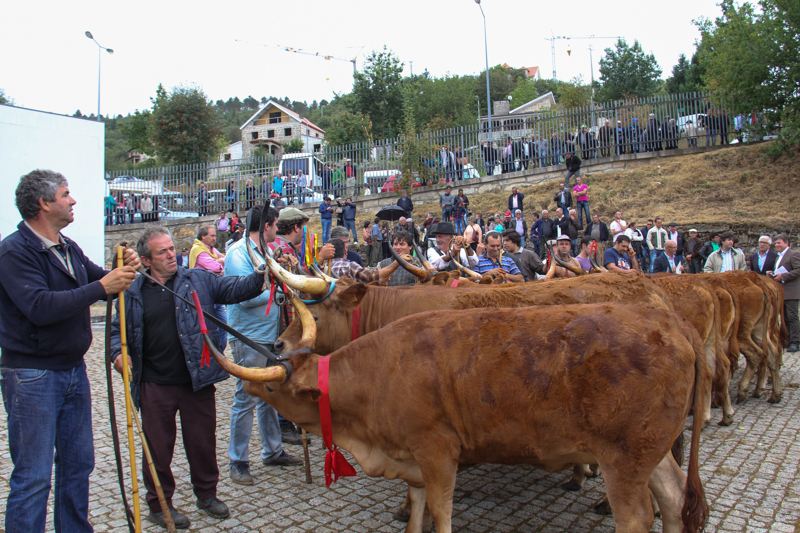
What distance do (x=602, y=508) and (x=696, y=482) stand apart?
1.23 m

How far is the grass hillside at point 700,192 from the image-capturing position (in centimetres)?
1809

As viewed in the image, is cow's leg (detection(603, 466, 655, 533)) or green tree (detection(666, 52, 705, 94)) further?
green tree (detection(666, 52, 705, 94))

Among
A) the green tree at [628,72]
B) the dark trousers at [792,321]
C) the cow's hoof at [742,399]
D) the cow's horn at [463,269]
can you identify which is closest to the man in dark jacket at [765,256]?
the dark trousers at [792,321]

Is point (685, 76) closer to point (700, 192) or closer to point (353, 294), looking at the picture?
point (700, 192)

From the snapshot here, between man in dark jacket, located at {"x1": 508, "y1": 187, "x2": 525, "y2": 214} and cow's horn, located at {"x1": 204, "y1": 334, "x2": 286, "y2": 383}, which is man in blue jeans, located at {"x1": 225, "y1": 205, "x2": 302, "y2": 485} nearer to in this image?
cow's horn, located at {"x1": 204, "y1": 334, "x2": 286, "y2": 383}

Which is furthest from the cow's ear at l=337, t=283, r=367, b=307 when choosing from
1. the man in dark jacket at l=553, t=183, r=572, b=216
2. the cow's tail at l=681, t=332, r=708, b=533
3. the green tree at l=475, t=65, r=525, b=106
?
the green tree at l=475, t=65, r=525, b=106

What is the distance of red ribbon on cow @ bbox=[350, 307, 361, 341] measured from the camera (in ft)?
17.3

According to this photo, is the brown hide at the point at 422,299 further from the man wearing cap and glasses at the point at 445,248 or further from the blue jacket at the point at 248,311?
the man wearing cap and glasses at the point at 445,248

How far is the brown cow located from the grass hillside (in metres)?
15.9

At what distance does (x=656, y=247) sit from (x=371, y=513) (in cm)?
1411

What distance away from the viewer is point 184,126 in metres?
37.9

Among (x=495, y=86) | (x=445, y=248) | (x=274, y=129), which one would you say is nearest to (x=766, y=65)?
(x=445, y=248)

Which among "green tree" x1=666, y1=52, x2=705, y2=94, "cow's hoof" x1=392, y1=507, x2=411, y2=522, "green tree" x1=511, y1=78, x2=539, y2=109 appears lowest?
"cow's hoof" x1=392, y1=507, x2=411, y2=522

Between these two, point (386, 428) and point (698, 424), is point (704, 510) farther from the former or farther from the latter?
point (386, 428)
